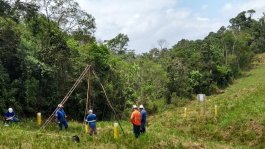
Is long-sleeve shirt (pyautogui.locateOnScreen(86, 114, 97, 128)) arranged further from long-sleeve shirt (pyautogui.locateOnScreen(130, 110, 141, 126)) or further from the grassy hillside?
long-sleeve shirt (pyautogui.locateOnScreen(130, 110, 141, 126))

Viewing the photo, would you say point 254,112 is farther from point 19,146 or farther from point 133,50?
point 133,50

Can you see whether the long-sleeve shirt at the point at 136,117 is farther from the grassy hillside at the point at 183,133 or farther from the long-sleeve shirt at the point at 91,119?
the long-sleeve shirt at the point at 91,119

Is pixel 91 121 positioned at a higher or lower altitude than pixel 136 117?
lower

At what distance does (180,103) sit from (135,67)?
807 cm

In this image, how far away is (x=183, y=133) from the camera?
29.6 m

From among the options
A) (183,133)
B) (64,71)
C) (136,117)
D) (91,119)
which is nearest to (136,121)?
(136,117)

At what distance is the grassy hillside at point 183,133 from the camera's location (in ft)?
66.5

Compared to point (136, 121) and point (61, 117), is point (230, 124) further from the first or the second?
point (61, 117)

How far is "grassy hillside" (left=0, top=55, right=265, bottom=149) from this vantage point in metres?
20.3

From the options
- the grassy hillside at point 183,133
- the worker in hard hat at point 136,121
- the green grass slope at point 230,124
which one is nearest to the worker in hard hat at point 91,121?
→ the grassy hillside at point 183,133

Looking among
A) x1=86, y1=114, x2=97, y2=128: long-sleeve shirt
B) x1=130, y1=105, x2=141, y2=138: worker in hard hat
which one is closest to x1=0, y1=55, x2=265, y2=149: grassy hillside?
x1=130, y1=105, x2=141, y2=138: worker in hard hat

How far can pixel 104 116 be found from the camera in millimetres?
40938

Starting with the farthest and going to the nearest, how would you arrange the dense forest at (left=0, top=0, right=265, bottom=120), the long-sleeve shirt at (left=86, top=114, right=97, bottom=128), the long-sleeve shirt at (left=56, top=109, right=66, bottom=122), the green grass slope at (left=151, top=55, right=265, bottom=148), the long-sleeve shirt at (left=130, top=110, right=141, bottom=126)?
the dense forest at (left=0, top=0, right=265, bottom=120) → the green grass slope at (left=151, top=55, right=265, bottom=148) → the long-sleeve shirt at (left=56, top=109, right=66, bottom=122) → the long-sleeve shirt at (left=86, top=114, right=97, bottom=128) → the long-sleeve shirt at (left=130, top=110, right=141, bottom=126)

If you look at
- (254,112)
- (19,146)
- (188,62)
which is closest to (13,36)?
(19,146)
